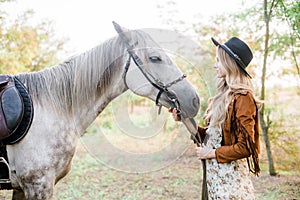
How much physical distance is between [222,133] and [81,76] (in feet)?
3.80

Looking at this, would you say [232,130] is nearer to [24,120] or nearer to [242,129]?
[242,129]

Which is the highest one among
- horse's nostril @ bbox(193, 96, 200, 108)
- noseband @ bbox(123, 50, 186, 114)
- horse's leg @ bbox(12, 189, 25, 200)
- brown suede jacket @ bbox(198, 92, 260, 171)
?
noseband @ bbox(123, 50, 186, 114)

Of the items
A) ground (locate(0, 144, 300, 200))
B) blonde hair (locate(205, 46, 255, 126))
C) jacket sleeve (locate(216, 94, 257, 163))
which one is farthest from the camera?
ground (locate(0, 144, 300, 200))

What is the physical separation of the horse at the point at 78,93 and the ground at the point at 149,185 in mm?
3021

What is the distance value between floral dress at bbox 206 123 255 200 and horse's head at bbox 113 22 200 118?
257 mm

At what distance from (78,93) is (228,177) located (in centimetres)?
129

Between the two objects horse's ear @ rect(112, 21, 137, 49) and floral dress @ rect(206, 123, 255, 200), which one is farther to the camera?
horse's ear @ rect(112, 21, 137, 49)

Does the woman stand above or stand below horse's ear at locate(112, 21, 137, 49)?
below

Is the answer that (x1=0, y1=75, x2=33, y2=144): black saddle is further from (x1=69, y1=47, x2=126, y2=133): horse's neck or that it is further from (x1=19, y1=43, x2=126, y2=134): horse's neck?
(x1=69, y1=47, x2=126, y2=133): horse's neck

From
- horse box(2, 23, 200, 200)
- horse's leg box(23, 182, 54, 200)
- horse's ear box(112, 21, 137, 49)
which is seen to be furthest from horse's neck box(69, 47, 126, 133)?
horse's leg box(23, 182, 54, 200)

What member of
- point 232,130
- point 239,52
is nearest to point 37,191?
point 232,130

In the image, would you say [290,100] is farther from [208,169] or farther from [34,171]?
[34,171]

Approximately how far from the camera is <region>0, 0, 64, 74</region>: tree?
7.47 metres

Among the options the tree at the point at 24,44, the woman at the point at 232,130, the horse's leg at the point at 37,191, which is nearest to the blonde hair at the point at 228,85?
the woman at the point at 232,130
